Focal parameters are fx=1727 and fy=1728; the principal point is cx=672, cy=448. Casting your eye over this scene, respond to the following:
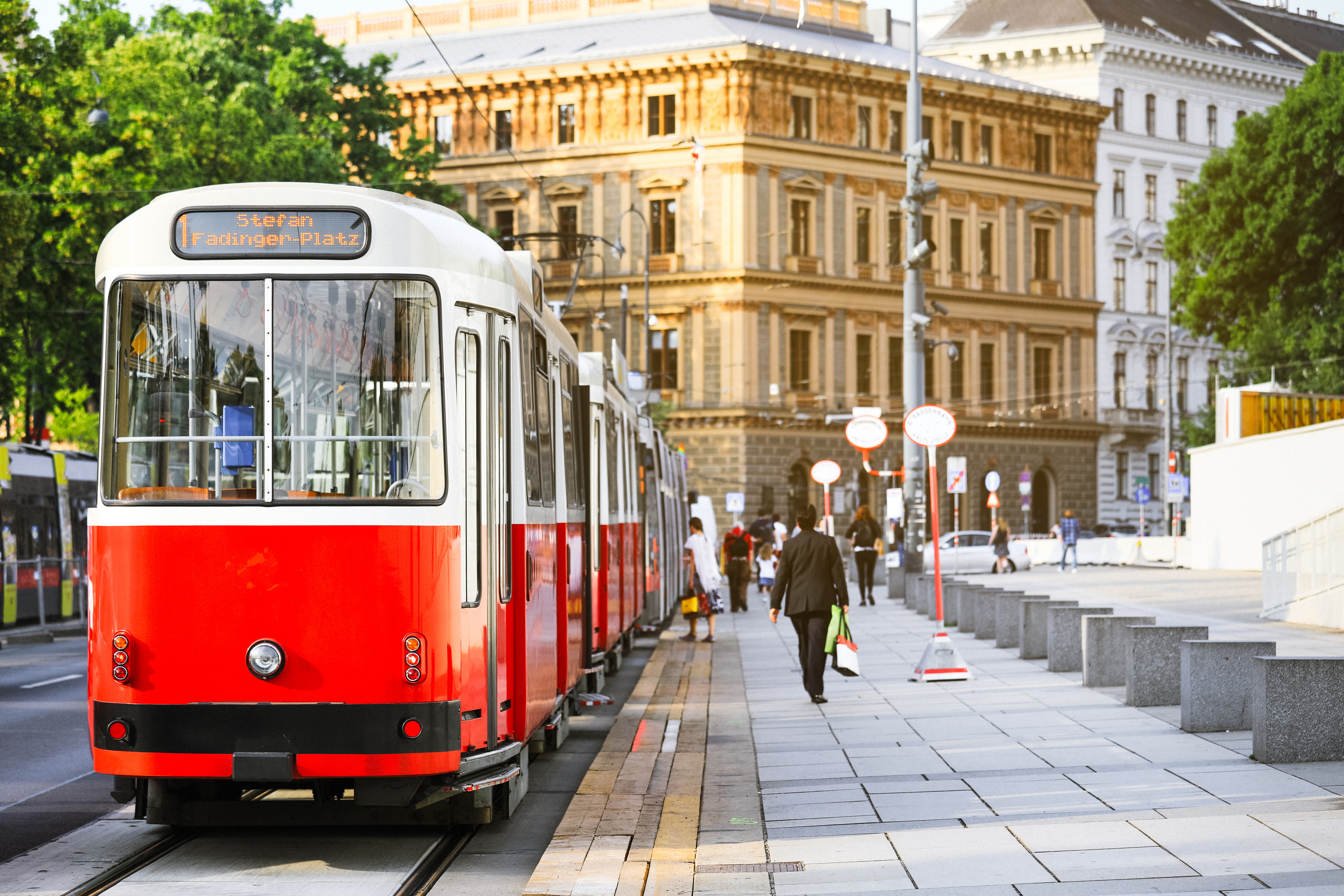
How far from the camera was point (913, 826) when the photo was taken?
29.0 feet

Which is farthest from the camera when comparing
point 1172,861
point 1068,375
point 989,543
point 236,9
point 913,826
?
point 1068,375

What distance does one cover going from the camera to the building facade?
74.3 metres

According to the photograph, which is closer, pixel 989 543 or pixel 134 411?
pixel 134 411

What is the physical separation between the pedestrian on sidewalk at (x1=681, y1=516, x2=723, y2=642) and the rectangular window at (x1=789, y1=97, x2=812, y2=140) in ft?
140

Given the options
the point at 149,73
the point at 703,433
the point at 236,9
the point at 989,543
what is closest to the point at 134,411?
the point at 149,73

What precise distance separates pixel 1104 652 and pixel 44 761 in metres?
8.99

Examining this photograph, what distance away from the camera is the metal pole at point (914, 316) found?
90.1 feet

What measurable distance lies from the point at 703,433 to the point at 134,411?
5533 cm

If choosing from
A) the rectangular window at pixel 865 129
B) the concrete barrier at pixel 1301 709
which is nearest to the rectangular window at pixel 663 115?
the rectangular window at pixel 865 129

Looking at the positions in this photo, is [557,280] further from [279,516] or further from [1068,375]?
[279,516]

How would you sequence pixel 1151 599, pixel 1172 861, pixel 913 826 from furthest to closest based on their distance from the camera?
1. pixel 1151 599
2. pixel 913 826
3. pixel 1172 861

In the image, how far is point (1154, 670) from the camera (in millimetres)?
13789

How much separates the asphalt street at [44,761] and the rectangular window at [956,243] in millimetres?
53471

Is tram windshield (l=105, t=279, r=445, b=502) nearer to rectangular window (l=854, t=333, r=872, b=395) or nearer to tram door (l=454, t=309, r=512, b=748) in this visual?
tram door (l=454, t=309, r=512, b=748)
